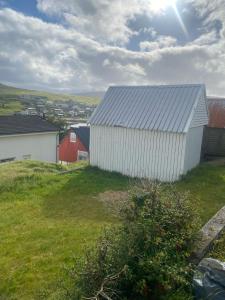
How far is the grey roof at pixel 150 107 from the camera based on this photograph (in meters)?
11.5

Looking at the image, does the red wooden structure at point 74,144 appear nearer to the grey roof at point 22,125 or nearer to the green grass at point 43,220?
the grey roof at point 22,125

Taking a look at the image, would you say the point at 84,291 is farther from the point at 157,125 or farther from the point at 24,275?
the point at 157,125

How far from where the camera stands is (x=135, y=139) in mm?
12227

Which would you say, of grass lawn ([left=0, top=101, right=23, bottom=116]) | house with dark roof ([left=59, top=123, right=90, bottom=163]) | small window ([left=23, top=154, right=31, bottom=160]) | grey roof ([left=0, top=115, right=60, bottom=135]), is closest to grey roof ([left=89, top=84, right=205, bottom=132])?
grey roof ([left=0, top=115, right=60, bottom=135])

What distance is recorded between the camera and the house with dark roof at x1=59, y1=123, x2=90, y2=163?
92.9 feet

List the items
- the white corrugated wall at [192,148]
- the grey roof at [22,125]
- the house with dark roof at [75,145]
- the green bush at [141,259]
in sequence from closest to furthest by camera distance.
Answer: the green bush at [141,259], the white corrugated wall at [192,148], the grey roof at [22,125], the house with dark roof at [75,145]

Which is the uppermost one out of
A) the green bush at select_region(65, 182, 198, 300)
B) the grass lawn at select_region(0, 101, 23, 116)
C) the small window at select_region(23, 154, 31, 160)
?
the grass lawn at select_region(0, 101, 23, 116)

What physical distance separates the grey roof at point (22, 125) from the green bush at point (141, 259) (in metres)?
16.5

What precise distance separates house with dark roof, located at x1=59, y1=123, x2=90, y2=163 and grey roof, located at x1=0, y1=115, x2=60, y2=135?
5.96 m

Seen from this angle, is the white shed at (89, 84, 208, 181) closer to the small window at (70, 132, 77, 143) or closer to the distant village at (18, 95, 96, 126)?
the distant village at (18, 95, 96, 126)

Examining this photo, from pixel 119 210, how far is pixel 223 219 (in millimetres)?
2868

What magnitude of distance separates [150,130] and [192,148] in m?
2.47

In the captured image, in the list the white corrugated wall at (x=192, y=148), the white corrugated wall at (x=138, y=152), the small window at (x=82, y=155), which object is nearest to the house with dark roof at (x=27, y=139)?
the small window at (x=82, y=155)

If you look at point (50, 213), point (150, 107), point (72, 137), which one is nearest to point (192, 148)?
point (150, 107)
